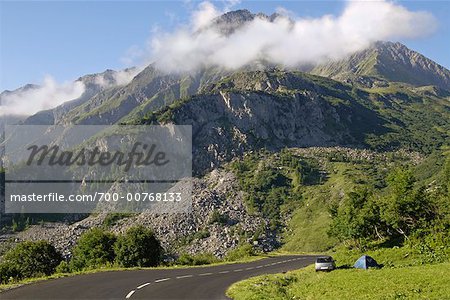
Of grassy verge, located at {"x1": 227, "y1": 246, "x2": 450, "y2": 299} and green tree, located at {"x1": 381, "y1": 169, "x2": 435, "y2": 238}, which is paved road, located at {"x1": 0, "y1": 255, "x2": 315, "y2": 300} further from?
green tree, located at {"x1": 381, "y1": 169, "x2": 435, "y2": 238}

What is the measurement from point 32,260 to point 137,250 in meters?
38.8

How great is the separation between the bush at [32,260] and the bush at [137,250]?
105ft

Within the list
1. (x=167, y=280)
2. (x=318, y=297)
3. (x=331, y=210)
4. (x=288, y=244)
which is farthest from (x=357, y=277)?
(x=288, y=244)

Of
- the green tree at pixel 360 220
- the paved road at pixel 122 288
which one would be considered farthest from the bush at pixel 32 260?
the green tree at pixel 360 220

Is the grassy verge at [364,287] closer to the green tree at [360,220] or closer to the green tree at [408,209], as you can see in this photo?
the green tree at [408,209]

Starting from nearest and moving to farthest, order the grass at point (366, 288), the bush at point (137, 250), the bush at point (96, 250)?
the grass at point (366, 288) < the bush at point (137, 250) < the bush at point (96, 250)

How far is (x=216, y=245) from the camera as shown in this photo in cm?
19012

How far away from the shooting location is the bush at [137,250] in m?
60.2

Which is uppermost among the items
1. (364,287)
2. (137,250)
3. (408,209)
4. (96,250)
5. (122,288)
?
(408,209)

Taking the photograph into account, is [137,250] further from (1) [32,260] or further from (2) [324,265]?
(1) [32,260]

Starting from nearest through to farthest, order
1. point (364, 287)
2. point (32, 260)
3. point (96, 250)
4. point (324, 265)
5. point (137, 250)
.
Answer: point (364, 287)
point (324, 265)
point (137, 250)
point (96, 250)
point (32, 260)

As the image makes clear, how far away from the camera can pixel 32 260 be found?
86438mm

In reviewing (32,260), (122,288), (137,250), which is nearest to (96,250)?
(137,250)

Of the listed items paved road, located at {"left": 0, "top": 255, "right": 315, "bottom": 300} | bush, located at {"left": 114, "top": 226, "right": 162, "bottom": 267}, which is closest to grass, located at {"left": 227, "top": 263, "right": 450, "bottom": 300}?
paved road, located at {"left": 0, "top": 255, "right": 315, "bottom": 300}
